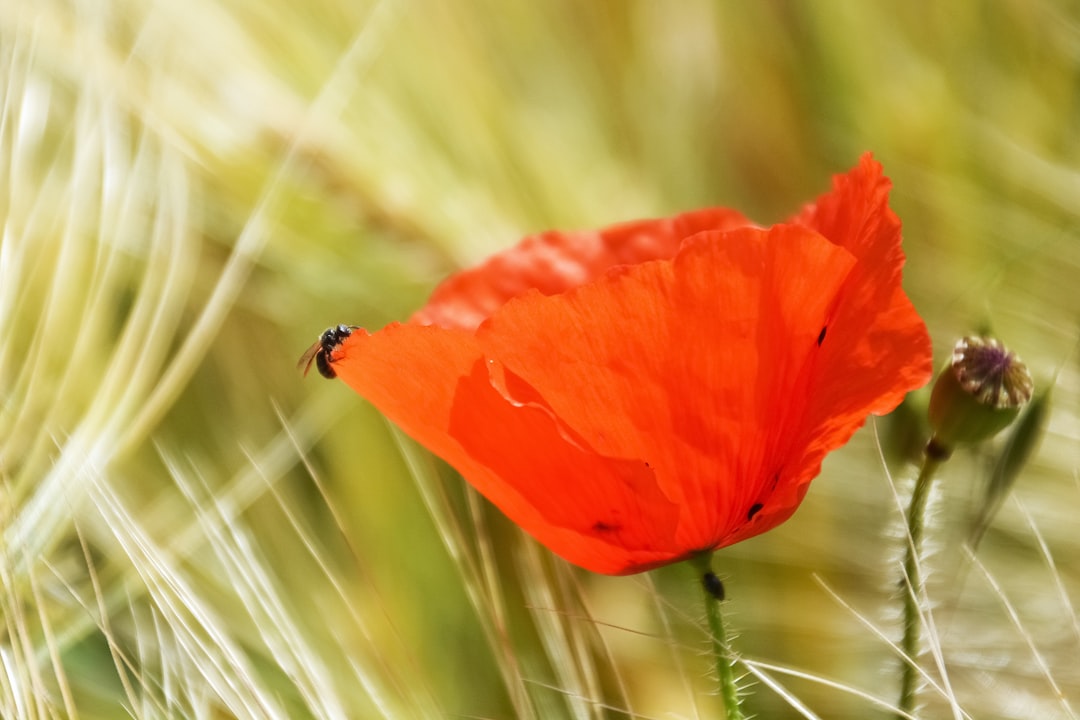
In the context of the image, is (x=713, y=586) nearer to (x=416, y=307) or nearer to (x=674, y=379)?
(x=674, y=379)

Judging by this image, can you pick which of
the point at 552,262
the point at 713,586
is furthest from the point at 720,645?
the point at 552,262

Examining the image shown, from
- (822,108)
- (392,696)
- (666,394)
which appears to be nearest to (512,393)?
(666,394)

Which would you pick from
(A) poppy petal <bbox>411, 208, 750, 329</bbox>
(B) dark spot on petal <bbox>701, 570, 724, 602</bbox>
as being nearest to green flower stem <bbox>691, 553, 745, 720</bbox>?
(B) dark spot on petal <bbox>701, 570, 724, 602</bbox>

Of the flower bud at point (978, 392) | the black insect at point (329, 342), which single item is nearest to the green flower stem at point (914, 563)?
the flower bud at point (978, 392)

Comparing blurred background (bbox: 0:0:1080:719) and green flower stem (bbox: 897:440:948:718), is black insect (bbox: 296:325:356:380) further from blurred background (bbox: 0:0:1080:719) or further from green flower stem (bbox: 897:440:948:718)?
green flower stem (bbox: 897:440:948:718)

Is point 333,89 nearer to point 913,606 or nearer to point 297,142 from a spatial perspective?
point 297,142
